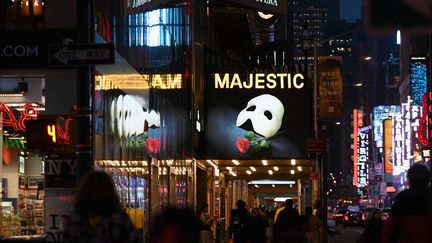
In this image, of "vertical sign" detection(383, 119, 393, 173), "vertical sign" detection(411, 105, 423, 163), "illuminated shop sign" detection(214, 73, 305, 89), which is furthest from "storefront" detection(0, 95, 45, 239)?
"vertical sign" detection(383, 119, 393, 173)

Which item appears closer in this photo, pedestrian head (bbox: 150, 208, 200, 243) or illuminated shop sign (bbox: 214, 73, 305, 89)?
pedestrian head (bbox: 150, 208, 200, 243)

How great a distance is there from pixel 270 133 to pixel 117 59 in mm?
18569

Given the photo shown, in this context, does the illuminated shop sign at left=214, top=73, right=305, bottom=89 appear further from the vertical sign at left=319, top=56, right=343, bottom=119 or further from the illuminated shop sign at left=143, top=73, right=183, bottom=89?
the illuminated shop sign at left=143, top=73, right=183, bottom=89

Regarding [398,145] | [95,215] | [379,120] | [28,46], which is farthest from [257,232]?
[379,120]

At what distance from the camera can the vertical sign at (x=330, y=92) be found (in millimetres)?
38406

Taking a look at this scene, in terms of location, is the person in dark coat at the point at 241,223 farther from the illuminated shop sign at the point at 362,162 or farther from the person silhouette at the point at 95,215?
the illuminated shop sign at the point at 362,162

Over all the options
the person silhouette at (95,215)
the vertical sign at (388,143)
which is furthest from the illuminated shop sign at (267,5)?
the vertical sign at (388,143)

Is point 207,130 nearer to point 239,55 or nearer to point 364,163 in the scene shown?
point 239,55

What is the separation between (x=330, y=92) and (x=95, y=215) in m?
32.8

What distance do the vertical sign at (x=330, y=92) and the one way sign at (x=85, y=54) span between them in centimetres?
2840

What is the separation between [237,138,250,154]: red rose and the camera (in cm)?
3456

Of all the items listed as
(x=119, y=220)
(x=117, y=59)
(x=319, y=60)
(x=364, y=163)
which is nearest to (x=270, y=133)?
(x=319, y=60)

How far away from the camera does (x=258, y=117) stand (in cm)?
3472

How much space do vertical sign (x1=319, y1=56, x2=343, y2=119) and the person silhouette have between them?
32.1 m
